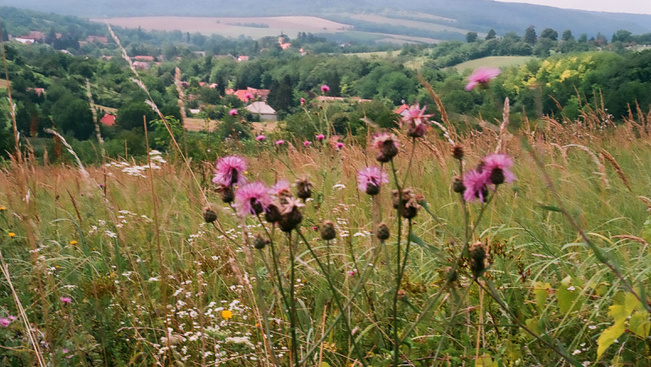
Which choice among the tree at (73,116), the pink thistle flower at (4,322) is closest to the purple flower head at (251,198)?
the pink thistle flower at (4,322)

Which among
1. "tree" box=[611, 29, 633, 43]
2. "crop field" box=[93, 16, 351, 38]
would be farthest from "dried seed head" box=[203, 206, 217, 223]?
"crop field" box=[93, 16, 351, 38]

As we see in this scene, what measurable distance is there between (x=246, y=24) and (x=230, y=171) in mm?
197766

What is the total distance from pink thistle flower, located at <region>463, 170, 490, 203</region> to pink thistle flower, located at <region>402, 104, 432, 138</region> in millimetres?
118

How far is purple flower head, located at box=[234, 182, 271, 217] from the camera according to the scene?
2.72 ft

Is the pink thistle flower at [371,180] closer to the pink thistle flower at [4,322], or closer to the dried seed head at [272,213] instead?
the dried seed head at [272,213]

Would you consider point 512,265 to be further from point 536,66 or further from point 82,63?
point 536,66

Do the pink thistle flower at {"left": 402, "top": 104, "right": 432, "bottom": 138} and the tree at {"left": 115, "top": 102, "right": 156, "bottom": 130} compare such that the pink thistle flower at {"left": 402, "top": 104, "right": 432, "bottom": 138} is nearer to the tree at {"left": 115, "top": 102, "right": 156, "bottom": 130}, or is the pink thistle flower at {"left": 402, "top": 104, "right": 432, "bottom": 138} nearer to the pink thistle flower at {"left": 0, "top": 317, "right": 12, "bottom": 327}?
the pink thistle flower at {"left": 0, "top": 317, "right": 12, "bottom": 327}

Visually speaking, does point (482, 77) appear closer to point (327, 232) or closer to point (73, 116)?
point (327, 232)

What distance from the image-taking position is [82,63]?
124 feet

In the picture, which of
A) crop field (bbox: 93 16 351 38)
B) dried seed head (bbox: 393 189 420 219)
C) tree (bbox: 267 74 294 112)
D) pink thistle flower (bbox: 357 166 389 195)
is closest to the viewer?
dried seed head (bbox: 393 189 420 219)

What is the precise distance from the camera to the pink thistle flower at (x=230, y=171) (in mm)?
952

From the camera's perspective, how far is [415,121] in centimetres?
88

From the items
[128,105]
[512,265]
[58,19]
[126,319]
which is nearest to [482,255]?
[512,265]

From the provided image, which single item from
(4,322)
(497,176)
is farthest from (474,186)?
(4,322)
